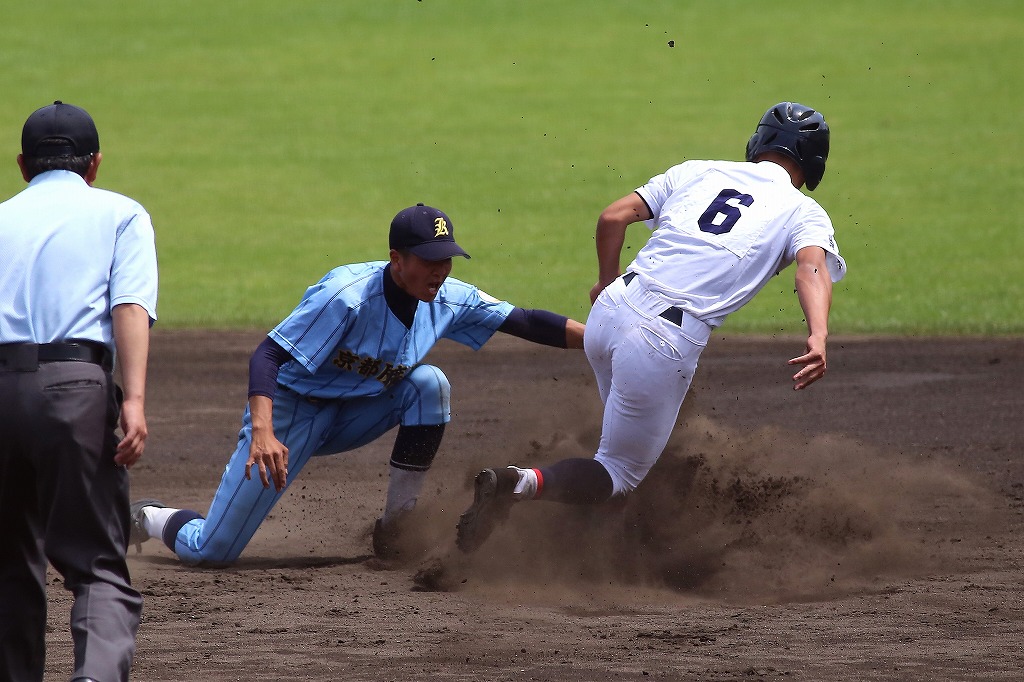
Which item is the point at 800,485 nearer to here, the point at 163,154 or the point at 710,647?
the point at 710,647

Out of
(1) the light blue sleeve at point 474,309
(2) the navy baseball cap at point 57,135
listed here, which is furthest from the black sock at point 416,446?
(2) the navy baseball cap at point 57,135

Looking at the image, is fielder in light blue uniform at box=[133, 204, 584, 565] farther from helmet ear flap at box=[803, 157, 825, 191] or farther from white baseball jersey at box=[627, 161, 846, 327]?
helmet ear flap at box=[803, 157, 825, 191]

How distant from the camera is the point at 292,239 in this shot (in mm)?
16688

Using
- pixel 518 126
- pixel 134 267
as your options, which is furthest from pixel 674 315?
pixel 518 126

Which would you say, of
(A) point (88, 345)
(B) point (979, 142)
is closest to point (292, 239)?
(B) point (979, 142)

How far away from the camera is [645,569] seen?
5.97m

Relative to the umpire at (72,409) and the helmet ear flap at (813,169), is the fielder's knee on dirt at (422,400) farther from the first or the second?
the umpire at (72,409)

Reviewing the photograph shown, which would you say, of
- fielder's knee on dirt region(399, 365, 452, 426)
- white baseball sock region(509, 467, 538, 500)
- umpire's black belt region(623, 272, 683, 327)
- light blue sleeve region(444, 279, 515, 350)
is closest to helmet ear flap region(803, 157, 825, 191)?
umpire's black belt region(623, 272, 683, 327)

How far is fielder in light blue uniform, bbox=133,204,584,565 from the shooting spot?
5.68m

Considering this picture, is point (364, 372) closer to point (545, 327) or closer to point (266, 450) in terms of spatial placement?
point (545, 327)

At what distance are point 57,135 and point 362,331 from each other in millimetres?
1907

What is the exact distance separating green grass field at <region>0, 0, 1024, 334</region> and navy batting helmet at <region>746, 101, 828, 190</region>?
637 cm

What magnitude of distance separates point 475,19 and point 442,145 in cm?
812

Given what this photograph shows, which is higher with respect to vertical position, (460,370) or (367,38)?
(367,38)
